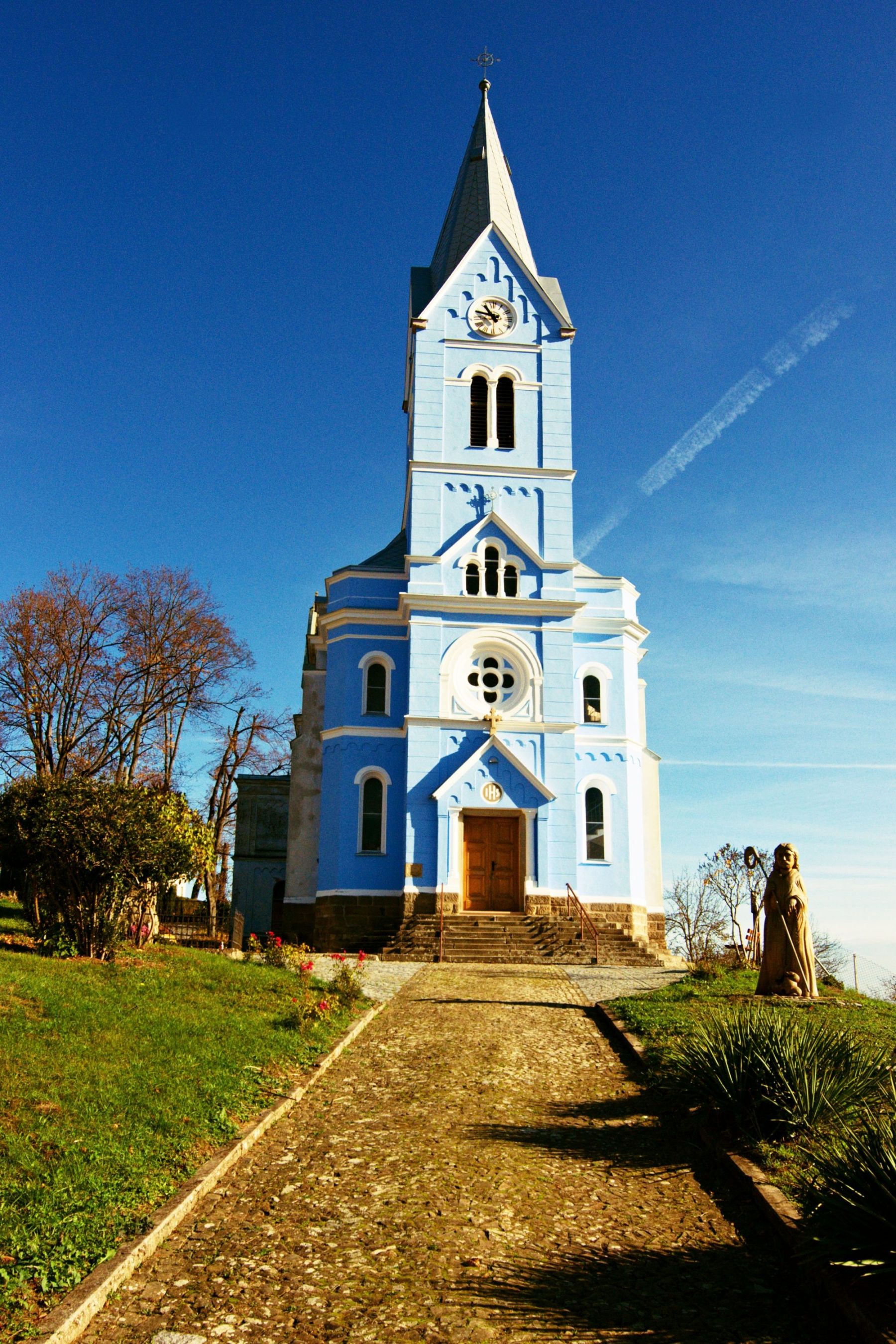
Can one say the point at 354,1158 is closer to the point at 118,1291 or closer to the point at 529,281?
the point at 118,1291

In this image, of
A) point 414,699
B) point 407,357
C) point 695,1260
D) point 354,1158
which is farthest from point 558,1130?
point 407,357

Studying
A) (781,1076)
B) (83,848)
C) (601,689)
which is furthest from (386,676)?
(781,1076)

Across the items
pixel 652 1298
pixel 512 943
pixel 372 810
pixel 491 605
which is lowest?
pixel 652 1298

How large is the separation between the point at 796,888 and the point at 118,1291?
11.1 m

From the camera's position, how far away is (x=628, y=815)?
93.4ft

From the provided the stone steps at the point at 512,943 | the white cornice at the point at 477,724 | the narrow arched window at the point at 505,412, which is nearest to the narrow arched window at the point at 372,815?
the white cornice at the point at 477,724

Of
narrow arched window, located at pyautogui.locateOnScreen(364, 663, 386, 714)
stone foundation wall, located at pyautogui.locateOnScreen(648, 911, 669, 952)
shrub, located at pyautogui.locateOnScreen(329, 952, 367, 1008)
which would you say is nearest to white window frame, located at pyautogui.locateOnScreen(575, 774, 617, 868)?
stone foundation wall, located at pyautogui.locateOnScreen(648, 911, 669, 952)

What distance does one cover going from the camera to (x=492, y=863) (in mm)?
27109

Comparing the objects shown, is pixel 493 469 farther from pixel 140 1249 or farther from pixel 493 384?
pixel 140 1249

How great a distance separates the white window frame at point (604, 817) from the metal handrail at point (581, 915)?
1580mm

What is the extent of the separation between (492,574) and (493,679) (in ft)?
9.92

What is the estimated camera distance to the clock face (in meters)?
31.6

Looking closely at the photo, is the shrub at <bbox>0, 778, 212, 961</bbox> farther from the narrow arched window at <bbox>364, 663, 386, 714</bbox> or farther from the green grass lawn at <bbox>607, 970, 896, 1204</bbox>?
the narrow arched window at <bbox>364, 663, 386, 714</bbox>

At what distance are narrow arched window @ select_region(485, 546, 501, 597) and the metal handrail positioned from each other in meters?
8.30
